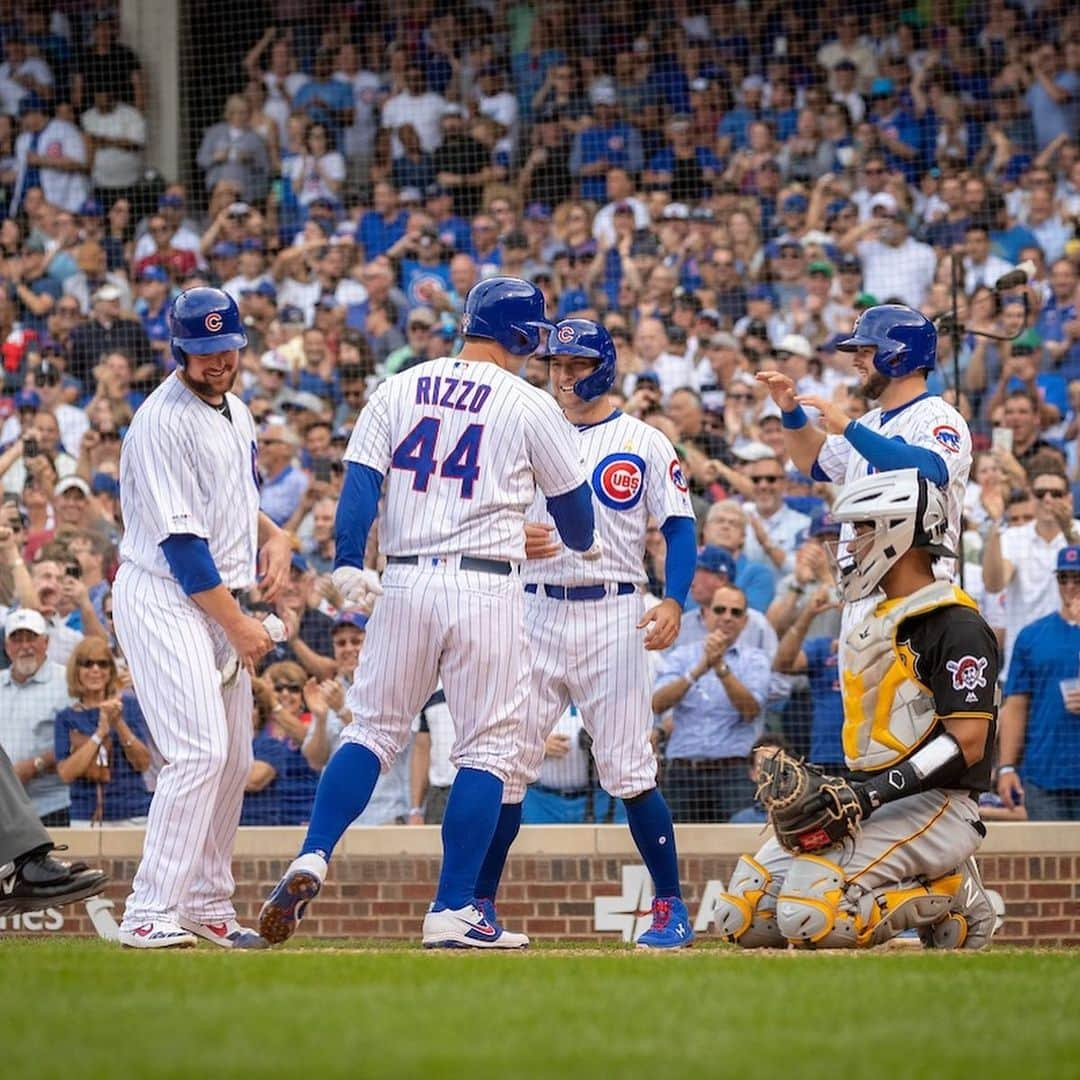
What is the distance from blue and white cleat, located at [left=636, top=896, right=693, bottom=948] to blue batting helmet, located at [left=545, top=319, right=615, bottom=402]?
187 cm

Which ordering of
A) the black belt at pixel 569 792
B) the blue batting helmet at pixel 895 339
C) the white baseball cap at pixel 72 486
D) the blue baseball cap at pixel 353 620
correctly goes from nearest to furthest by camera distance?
1. the blue batting helmet at pixel 895 339
2. the black belt at pixel 569 792
3. the blue baseball cap at pixel 353 620
4. the white baseball cap at pixel 72 486

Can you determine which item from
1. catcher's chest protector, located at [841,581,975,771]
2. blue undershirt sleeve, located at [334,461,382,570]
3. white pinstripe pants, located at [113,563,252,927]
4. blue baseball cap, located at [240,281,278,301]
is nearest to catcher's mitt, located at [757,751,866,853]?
catcher's chest protector, located at [841,581,975,771]

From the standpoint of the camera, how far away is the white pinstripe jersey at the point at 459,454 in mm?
6418

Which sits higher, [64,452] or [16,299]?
[16,299]

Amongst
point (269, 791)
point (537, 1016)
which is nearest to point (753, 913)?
point (537, 1016)

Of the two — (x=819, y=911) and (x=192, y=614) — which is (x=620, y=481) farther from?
(x=819, y=911)

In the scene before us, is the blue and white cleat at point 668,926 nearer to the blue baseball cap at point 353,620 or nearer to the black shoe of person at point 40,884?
the black shoe of person at point 40,884

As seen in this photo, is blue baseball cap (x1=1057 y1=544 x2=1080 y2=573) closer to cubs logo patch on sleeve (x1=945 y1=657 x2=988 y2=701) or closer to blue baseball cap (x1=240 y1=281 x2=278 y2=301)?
cubs logo patch on sleeve (x1=945 y1=657 x2=988 y2=701)

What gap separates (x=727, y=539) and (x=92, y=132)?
9.58 m

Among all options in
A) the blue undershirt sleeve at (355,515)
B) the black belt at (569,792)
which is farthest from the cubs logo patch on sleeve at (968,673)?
the black belt at (569,792)

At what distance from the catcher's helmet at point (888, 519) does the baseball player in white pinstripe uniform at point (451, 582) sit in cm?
92

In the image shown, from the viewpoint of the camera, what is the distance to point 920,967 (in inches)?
217

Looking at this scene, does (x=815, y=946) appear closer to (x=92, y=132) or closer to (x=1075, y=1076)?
(x=1075, y=1076)

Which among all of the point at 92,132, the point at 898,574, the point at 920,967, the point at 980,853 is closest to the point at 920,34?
the point at 92,132
